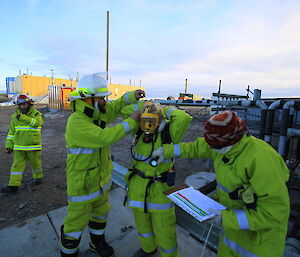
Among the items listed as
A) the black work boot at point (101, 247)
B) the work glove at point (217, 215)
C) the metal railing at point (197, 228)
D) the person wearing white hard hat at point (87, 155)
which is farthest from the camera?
the black work boot at point (101, 247)

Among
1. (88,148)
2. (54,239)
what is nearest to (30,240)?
(54,239)

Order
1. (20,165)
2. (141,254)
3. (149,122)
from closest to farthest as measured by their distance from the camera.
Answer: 1. (149,122)
2. (141,254)
3. (20,165)

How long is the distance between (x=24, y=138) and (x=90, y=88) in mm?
3144

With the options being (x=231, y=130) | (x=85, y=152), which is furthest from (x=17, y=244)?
(x=231, y=130)

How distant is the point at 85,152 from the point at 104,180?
48 centimetres

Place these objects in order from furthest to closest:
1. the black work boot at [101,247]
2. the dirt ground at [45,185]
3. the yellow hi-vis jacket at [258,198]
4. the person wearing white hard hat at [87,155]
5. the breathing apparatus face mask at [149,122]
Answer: the dirt ground at [45,185], the black work boot at [101,247], the person wearing white hard hat at [87,155], the breathing apparatus face mask at [149,122], the yellow hi-vis jacket at [258,198]

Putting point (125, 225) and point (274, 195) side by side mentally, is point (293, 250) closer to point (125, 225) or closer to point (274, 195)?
point (274, 195)

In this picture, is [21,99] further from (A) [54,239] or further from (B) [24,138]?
(A) [54,239]

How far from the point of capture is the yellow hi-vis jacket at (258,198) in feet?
4.09

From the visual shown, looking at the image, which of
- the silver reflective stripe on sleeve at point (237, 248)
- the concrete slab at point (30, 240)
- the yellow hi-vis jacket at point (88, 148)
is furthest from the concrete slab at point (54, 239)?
the silver reflective stripe on sleeve at point (237, 248)

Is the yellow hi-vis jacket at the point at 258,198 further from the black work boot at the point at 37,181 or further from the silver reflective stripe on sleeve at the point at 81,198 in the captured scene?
the black work boot at the point at 37,181

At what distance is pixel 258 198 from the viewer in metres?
1.29

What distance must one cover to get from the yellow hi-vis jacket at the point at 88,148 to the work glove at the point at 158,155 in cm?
36

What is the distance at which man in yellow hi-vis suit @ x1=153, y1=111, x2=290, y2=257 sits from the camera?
125 centimetres
